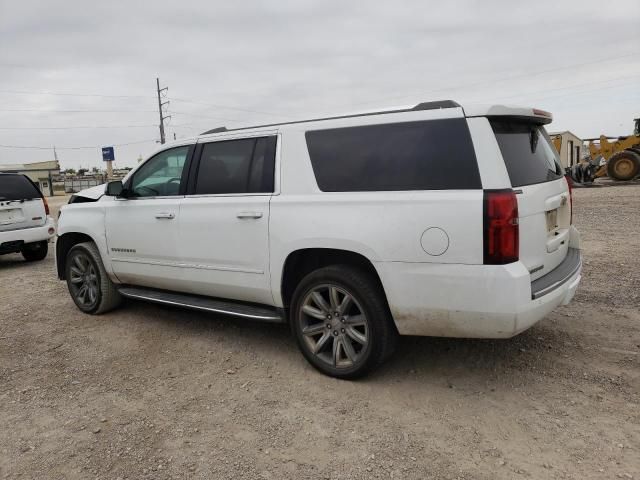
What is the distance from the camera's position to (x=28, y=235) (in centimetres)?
847

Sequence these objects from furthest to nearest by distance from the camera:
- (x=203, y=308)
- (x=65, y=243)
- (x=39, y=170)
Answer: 1. (x=39, y=170)
2. (x=65, y=243)
3. (x=203, y=308)

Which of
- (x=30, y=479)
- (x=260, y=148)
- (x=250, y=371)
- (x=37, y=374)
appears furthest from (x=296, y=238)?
(x=37, y=374)

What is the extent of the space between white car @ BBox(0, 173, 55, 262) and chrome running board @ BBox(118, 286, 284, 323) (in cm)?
440

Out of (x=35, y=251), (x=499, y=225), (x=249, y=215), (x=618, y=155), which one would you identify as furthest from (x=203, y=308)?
(x=618, y=155)

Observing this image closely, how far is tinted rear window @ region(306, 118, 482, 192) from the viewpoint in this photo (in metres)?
3.03

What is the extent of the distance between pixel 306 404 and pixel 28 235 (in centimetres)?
724

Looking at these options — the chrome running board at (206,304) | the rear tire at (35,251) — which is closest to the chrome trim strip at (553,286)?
the chrome running board at (206,304)

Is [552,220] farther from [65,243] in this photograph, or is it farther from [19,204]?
[19,204]

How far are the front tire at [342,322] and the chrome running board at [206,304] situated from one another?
0.27 meters

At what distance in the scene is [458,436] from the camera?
9.37 feet

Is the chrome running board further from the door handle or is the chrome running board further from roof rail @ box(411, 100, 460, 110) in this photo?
roof rail @ box(411, 100, 460, 110)

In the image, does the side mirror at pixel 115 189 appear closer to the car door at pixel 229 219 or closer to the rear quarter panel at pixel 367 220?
the car door at pixel 229 219

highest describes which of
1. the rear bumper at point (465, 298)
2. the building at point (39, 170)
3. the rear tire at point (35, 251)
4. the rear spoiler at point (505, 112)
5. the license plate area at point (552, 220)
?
the building at point (39, 170)

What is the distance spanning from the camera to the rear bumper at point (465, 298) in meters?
2.88
